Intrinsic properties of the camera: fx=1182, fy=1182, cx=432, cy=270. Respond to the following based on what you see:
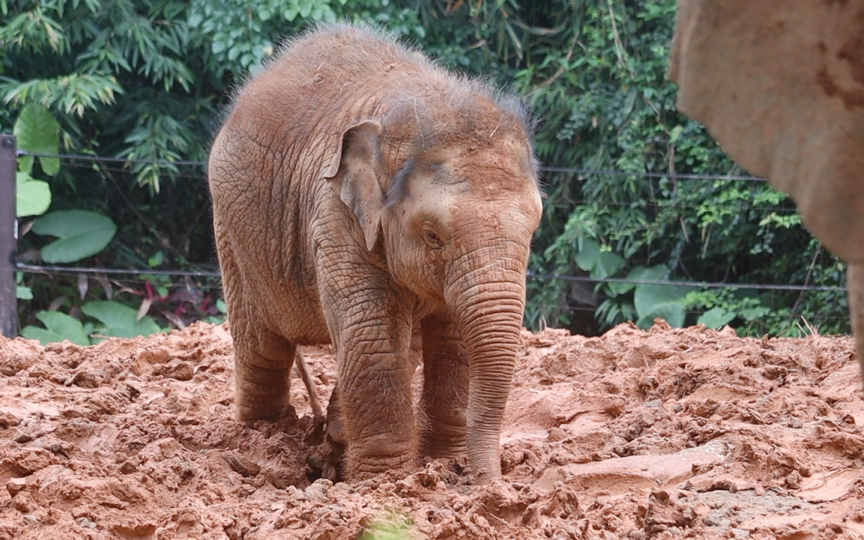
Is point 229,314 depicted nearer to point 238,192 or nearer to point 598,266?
point 238,192

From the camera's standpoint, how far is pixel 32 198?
434 inches

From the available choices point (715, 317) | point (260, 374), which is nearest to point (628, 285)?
point (715, 317)

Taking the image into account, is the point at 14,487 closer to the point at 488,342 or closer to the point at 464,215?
the point at 488,342

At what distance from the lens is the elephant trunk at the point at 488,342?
187 inches

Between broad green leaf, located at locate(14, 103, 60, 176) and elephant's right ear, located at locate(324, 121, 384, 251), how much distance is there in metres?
7.01

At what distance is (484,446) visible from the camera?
4.89 meters

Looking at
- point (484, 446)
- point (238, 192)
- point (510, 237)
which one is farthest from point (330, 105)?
point (484, 446)

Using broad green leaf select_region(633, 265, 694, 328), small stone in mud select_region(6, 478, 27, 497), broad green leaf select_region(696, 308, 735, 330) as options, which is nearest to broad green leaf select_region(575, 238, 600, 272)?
broad green leaf select_region(633, 265, 694, 328)

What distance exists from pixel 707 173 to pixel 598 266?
4.64ft

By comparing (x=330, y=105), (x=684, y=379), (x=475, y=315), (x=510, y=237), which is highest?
(x=330, y=105)

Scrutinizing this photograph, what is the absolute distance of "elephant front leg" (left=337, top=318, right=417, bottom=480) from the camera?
507 cm

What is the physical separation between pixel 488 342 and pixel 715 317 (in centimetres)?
669

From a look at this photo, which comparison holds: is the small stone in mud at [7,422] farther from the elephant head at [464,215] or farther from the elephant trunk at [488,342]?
the elephant trunk at [488,342]

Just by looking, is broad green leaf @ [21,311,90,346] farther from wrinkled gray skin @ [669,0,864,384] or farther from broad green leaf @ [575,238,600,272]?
wrinkled gray skin @ [669,0,864,384]
